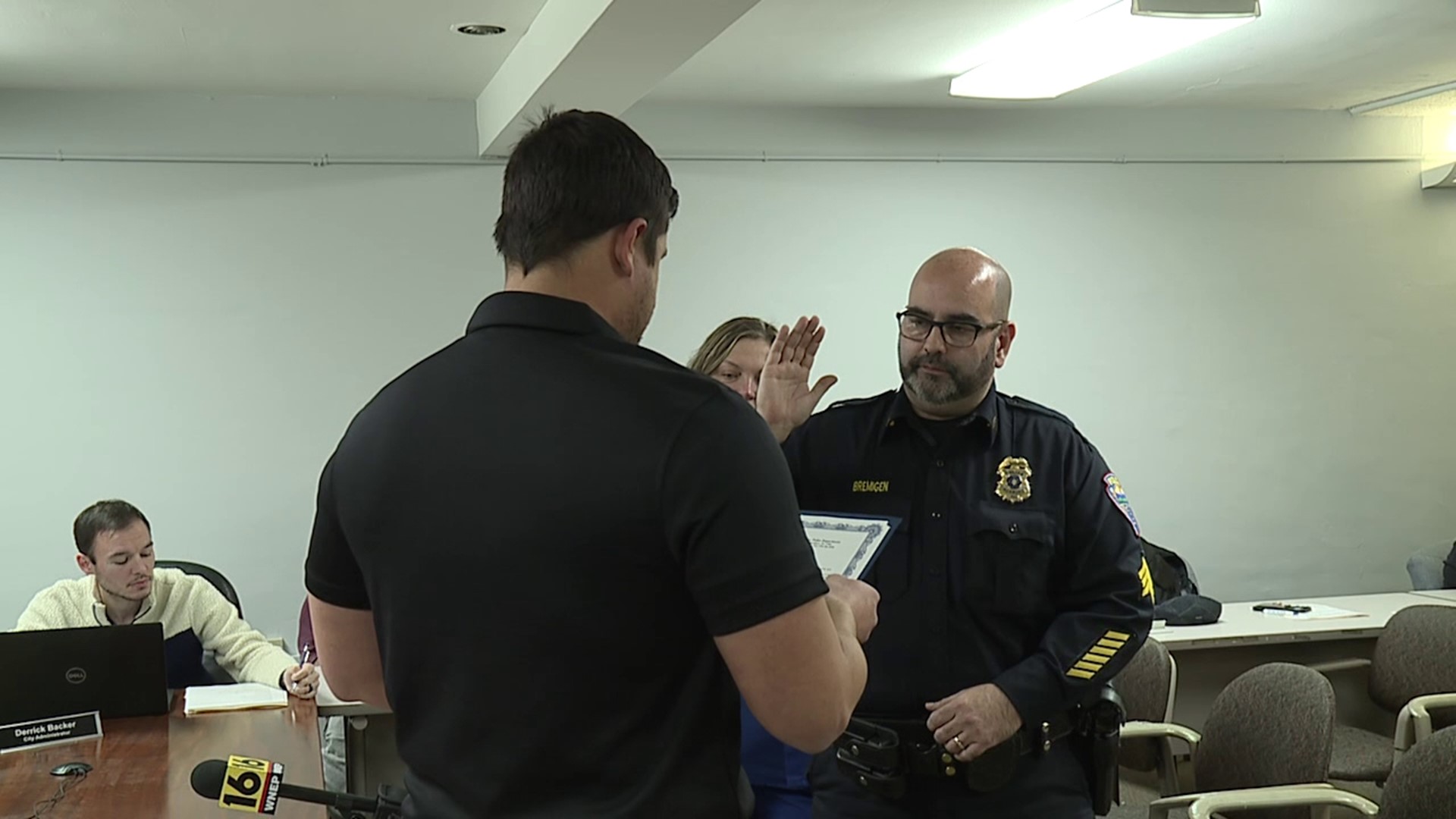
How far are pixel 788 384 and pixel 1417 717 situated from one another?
9.22ft

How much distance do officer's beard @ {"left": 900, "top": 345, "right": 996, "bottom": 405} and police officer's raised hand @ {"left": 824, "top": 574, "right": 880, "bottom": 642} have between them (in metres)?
0.95

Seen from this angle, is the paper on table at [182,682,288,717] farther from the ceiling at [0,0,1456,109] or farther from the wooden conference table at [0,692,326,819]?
the ceiling at [0,0,1456,109]

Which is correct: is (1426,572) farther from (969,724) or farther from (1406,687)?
(969,724)

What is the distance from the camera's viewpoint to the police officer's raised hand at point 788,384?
6.88 feet

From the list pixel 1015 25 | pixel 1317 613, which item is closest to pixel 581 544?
pixel 1015 25

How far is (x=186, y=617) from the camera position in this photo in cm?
428

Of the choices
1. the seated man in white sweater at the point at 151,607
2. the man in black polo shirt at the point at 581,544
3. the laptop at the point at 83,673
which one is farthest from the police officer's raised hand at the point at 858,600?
the seated man in white sweater at the point at 151,607

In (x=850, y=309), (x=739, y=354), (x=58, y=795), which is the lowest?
(x=58, y=795)

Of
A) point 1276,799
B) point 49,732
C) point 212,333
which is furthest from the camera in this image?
point 212,333

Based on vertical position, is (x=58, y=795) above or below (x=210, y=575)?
below

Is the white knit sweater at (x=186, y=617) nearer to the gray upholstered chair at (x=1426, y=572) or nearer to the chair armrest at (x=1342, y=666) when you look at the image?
the chair armrest at (x=1342, y=666)

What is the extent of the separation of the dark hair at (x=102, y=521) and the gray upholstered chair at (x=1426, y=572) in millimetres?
5591

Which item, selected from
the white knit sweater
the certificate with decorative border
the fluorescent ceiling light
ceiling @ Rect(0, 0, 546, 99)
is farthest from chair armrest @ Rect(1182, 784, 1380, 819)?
ceiling @ Rect(0, 0, 546, 99)

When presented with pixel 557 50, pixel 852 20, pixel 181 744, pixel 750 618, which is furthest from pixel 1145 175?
pixel 750 618
